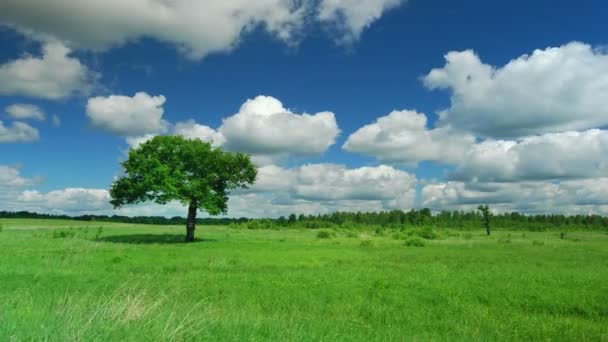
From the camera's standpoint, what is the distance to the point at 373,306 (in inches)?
657

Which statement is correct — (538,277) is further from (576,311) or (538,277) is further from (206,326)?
(206,326)

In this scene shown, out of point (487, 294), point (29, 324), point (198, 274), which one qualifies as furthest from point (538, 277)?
point (29, 324)

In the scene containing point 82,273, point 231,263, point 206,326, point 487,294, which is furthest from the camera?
point 231,263

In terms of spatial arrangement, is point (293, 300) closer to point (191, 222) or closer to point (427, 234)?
point (191, 222)

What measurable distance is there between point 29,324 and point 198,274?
1336 cm

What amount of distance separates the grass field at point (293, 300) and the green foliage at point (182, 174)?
17487mm

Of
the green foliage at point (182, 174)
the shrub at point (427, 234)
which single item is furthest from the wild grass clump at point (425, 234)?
A: the green foliage at point (182, 174)

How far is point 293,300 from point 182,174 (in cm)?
3446

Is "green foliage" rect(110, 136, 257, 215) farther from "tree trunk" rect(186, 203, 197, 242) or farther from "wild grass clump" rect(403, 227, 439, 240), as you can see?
"wild grass clump" rect(403, 227, 439, 240)

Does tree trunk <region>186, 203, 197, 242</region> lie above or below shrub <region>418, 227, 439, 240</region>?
above

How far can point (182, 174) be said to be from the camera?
4906cm

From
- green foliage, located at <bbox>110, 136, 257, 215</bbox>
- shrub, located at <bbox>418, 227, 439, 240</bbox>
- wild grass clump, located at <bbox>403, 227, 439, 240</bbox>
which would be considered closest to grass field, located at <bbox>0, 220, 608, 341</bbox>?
green foliage, located at <bbox>110, 136, 257, 215</bbox>

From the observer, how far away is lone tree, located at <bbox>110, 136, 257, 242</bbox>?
47281 millimetres

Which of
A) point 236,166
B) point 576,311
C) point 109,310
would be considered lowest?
point 576,311
